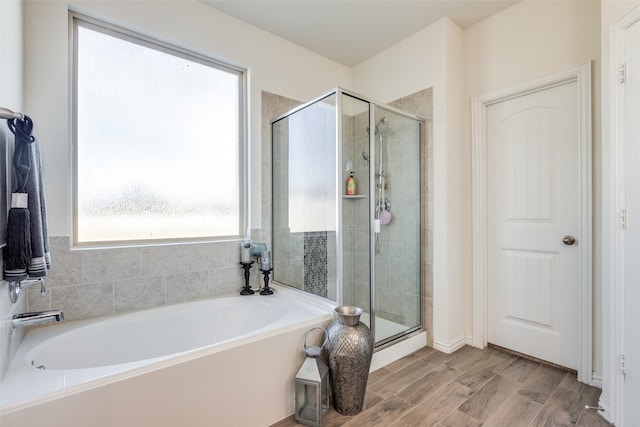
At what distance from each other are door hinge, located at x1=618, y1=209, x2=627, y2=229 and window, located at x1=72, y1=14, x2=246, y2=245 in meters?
2.38

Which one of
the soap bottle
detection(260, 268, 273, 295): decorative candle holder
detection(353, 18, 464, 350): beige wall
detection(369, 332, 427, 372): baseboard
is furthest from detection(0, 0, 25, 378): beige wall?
detection(353, 18, 464, 350): beige wall

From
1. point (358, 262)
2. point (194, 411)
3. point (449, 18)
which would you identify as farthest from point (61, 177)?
point (449, 18)

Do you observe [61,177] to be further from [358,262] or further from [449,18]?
[449,18]

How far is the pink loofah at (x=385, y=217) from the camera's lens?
2408 millimetres

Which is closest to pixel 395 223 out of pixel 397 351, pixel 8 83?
pixel 397 351

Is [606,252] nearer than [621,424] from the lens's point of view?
No

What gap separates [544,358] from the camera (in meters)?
2.17

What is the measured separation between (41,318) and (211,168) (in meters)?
1.38

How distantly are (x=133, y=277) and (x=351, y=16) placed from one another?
252 cm

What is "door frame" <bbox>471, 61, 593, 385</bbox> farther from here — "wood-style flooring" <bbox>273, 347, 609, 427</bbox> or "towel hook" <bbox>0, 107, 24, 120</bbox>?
"towel hook" <bbox>0, 107, 24, 120</bbox>

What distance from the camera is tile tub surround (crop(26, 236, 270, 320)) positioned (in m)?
1.73

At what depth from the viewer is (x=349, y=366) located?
1607mm

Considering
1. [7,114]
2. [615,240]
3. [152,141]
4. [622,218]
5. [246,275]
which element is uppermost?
[152,141]

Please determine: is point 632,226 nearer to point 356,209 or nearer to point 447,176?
point 447,176
